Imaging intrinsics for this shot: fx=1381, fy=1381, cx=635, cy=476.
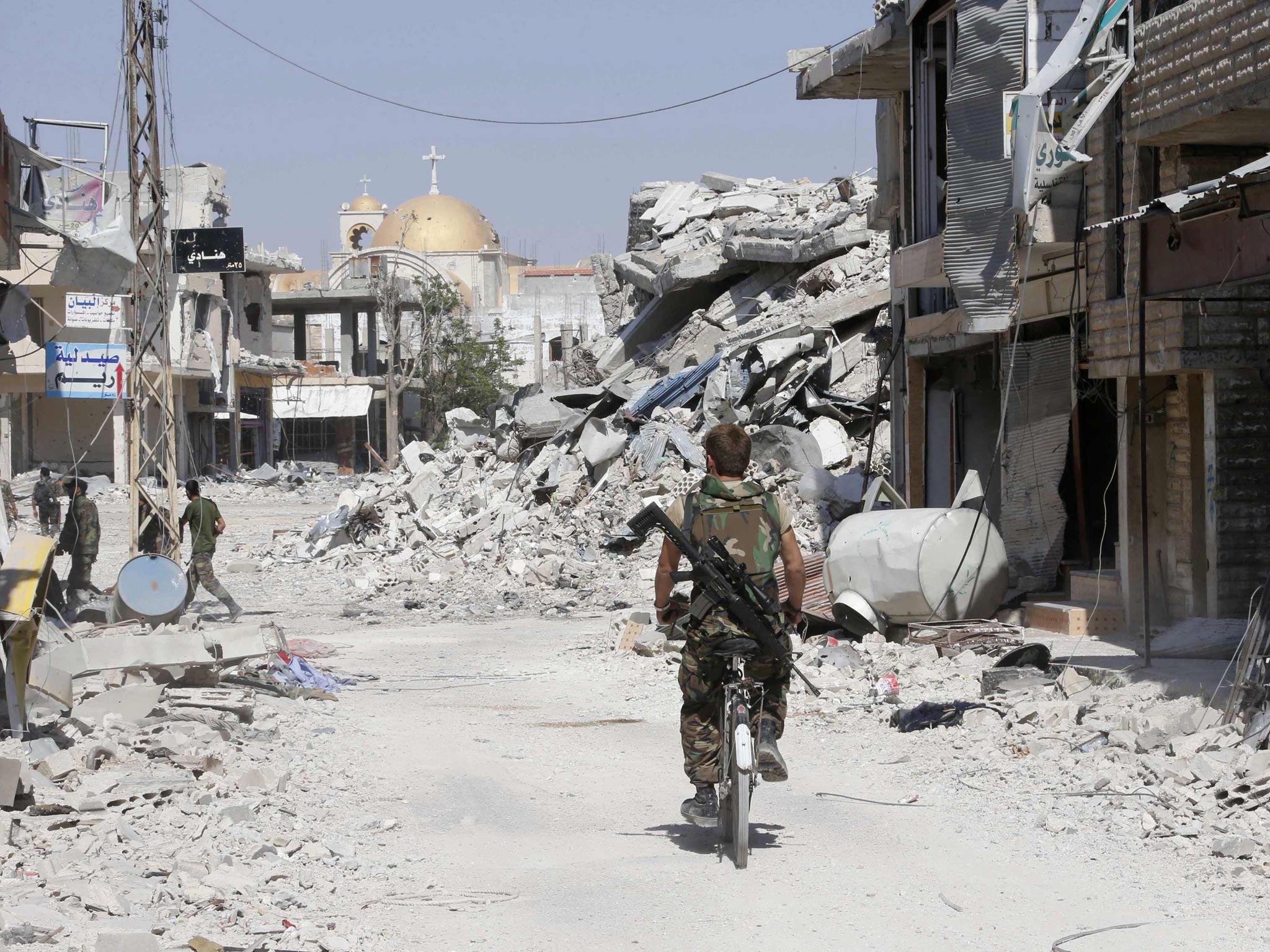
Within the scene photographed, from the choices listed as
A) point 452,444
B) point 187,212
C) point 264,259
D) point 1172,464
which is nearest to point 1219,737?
point 1172,464

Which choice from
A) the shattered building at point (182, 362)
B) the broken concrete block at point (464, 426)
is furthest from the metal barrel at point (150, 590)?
the broken concrete block at point (464, 426)

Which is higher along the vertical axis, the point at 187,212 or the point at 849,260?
the point at 187,212

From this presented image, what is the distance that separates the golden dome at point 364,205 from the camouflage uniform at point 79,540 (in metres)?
67.5

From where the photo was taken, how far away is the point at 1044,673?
9.07m

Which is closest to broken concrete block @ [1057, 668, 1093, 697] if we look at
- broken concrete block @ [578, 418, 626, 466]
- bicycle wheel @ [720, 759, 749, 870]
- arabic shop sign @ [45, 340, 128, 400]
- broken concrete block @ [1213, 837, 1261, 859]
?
broken concrete block @ [1213, 837, 1261, 859]

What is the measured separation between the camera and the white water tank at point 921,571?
11617mm

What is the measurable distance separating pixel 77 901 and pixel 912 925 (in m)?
2.84

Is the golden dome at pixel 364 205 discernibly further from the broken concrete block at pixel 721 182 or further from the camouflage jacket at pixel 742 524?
the camouflage jacket at pixel 742 524

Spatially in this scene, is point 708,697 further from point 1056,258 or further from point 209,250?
point 209,250

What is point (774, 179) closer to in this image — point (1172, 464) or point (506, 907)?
point (1172, 464)

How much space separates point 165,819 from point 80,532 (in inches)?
454

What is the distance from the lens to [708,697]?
562 cm

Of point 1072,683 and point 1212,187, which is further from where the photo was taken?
point 1072,683

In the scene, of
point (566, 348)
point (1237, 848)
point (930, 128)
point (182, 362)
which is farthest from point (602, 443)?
point (566, 348)
